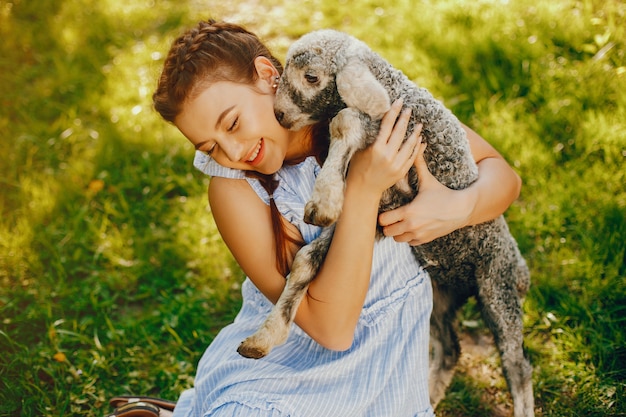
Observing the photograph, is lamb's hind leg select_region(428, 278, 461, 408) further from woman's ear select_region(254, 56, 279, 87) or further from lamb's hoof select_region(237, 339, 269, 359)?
woman's ear select_region(254, 56, 279, 87)

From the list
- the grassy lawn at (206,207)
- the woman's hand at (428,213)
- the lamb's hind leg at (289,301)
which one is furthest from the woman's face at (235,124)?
the grassy lawn at (206,207)

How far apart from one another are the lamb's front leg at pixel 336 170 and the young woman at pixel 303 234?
10 cm

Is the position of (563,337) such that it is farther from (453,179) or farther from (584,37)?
(584,37)

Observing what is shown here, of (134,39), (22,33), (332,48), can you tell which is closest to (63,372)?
(332,48)

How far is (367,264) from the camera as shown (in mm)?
2057

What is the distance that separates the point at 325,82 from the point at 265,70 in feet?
0.93

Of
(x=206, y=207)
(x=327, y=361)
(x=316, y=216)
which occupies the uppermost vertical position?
(x=316, y=216)

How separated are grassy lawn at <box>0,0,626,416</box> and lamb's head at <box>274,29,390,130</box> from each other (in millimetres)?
1129

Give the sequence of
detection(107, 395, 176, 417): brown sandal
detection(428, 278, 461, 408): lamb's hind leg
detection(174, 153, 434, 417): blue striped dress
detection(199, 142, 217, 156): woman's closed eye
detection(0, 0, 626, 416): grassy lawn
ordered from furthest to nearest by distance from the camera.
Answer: detection(0, 0, 626, 416): grassy lawn
detection(428, 278, 461, 408): lamb's hind leg
detection(107, 395, 176, 417): brown sandal
detection(199, 142, 217, 156): woman's closed eye
detection(174, 153, 434, 417): blue striped dress

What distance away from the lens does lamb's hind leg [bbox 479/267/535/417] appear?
7.54 feet

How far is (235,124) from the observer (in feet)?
6.73

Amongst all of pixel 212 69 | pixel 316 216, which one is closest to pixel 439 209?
pixel 316 216

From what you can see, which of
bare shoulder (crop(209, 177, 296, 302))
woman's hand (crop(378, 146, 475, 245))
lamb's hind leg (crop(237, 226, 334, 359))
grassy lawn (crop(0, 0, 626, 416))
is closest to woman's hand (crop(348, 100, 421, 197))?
woman's hand (crop(378, 146, 475, 245))

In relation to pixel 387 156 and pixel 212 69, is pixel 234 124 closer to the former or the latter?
pixel 212 69
